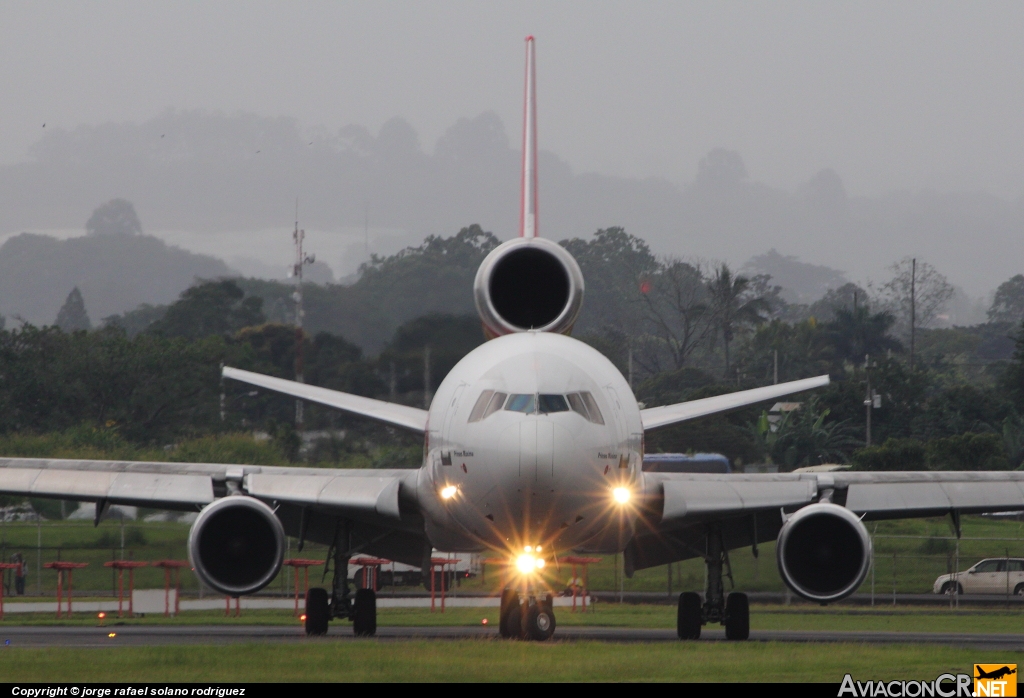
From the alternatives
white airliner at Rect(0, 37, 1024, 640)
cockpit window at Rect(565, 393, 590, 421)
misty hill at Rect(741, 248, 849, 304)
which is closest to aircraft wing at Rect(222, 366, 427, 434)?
white airliner at Rect(0, 37, 1024, 640)

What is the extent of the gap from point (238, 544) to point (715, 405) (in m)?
7.10

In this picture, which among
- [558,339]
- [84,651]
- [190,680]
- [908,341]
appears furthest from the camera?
[908,341]

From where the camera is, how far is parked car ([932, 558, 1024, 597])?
34094 millimetres

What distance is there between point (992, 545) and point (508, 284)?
23.6 m

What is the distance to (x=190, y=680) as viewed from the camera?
11.6 metres

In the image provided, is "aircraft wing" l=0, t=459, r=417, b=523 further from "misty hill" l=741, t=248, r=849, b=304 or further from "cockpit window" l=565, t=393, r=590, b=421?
"misty hill" l=741, t=248, r=849, b=304

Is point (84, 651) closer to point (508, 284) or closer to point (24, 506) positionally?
point (508, 284)

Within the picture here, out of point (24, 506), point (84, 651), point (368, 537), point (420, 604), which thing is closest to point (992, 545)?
point (420, 604)

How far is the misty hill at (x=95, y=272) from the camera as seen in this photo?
70.4 metres

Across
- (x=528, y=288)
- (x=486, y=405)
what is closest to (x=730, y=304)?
(x=528, y=288)

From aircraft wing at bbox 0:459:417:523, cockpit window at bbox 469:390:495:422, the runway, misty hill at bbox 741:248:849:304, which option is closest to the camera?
cockpit window at bbox 469:390:495:422

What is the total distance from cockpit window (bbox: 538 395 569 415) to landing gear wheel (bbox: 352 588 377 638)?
601cm

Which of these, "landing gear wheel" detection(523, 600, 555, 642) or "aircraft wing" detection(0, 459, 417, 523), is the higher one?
"aircraft wing" detection(0, 459, 417, 523)

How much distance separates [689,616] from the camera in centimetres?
1953
